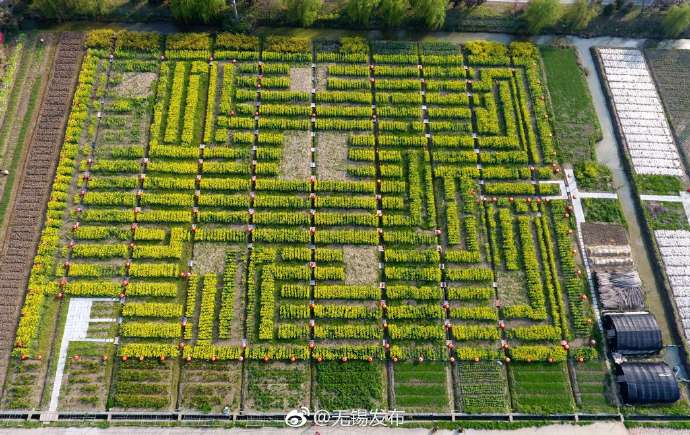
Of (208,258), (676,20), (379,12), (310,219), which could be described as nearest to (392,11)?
(379,12)

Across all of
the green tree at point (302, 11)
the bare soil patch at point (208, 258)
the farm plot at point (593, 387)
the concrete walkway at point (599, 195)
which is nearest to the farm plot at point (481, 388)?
the farm plot at point (593, 387)

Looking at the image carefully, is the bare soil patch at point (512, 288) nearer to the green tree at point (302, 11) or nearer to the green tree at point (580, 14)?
the green tree at point (580, 14)

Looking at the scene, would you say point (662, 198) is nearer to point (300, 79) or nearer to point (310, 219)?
point (310, 219)

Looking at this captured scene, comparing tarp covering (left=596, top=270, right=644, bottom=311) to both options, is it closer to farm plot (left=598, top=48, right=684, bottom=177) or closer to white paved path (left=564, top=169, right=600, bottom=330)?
white paved path (left=564, top=169, right=600, bottom=330)

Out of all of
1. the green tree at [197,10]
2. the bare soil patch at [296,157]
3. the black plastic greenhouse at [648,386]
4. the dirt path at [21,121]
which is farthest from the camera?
the green tree at [197,10]

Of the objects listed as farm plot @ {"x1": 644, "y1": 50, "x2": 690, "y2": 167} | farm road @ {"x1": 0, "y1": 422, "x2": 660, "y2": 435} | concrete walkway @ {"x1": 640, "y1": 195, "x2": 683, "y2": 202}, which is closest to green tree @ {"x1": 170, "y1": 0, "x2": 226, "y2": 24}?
farm road @ {"x1": 0, "y1": 422, "x2": 660, "y2": 435}
